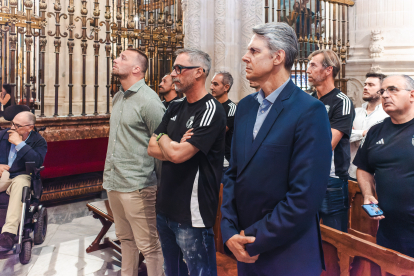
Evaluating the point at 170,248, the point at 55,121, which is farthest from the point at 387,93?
the point at 55,121

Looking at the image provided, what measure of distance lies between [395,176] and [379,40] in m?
6.09

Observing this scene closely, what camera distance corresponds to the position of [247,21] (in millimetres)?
5383

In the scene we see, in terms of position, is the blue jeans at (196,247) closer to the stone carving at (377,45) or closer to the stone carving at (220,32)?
the stone carving at (220,32)

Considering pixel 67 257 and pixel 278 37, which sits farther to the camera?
pixel 67 257

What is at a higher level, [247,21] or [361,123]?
[247,21]

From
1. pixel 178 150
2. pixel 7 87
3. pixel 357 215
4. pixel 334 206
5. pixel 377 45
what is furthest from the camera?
pixel 377 45

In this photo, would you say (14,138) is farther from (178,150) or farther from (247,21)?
(247,21)

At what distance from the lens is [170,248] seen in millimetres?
2115

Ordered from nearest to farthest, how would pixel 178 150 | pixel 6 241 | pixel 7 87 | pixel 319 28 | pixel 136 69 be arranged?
1. pixel 178 150
2. pixel 136 69
3. pixel 6 241
4. pixel 7 87
5. pixel 319 28

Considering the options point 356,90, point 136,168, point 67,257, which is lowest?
point 67,257

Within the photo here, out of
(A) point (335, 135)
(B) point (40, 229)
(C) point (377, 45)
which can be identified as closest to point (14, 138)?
(B) point (40, 229)

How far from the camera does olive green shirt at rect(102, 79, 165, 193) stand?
2.38 metres

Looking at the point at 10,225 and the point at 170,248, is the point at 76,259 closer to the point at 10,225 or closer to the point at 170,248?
the point at 10,225

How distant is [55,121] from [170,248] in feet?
9.81
